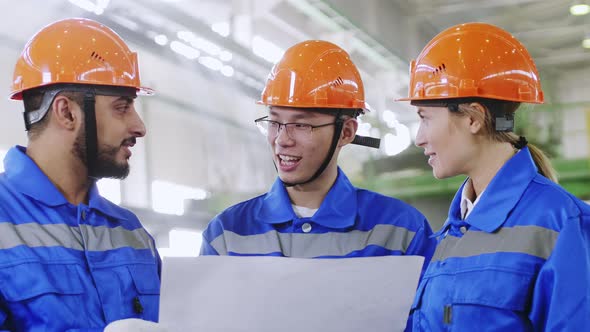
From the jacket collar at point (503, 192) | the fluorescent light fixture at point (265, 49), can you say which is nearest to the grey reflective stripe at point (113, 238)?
the jacket collar at point (503, 192)

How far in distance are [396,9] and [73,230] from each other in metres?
8.64

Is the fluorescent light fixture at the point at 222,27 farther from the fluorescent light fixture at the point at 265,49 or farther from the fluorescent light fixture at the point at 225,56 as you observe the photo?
the fluorescent light fixture at the point at 265,49

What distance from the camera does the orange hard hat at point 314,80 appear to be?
294 cm

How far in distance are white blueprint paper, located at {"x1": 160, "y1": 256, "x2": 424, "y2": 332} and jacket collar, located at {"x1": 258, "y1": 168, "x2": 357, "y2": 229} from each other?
653 millimetres

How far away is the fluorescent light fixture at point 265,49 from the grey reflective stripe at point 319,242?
7.12m

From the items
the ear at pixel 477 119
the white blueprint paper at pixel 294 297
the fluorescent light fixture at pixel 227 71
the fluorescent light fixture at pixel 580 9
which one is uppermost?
the fluorescent light fixture at pixel 580 9

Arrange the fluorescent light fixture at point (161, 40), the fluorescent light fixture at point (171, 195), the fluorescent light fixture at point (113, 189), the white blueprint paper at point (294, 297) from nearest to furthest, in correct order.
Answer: the white blueprint paper at point (294, 297), the fluorescent light fixture at point (161, 40), the fluorescent light fixture at point (113, 189), the fluorescent light fixture at point (171, 195)

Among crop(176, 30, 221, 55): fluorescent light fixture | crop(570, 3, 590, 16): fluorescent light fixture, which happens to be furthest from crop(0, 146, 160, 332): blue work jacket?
crop(570, 3, 590, 16): fluorescent light fixture

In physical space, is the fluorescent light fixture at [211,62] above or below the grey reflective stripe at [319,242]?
above

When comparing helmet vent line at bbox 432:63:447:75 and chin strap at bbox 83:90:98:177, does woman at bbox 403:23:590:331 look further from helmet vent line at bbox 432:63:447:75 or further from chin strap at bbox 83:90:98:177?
chin strap at bbox 83:90:98:177

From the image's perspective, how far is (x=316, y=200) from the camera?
2945 millimetres

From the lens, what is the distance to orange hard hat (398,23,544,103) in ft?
7.63

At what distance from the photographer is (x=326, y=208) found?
2838 millimetres

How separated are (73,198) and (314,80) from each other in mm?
1054
